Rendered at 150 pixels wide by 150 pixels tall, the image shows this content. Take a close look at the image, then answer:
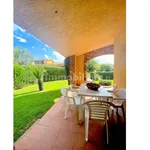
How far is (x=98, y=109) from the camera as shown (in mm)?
2357

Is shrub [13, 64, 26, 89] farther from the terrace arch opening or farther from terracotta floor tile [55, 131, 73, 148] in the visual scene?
the terrace arch opening

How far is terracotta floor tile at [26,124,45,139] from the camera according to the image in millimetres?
2482

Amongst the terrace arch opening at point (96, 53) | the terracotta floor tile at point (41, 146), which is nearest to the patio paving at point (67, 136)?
the terracotta floor tile at point (41, 146)

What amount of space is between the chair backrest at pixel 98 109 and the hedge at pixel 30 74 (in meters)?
4.14

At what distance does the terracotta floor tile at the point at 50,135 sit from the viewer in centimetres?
235

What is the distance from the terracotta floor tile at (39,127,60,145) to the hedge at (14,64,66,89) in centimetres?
358

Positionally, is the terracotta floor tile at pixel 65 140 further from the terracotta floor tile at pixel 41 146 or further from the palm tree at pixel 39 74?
the palm tree at pixel 39 74

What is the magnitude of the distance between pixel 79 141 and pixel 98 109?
24.0 inches
